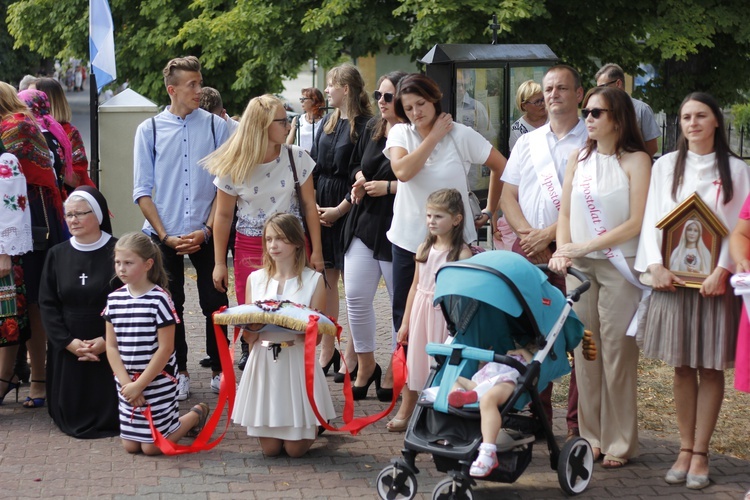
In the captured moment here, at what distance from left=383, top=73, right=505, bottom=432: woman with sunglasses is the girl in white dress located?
2.08 feet

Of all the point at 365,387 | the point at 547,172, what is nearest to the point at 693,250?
the point at 547,172

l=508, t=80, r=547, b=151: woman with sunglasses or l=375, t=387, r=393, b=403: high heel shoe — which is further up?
l=508, t=80, r=547, b=151: woman with sunglasses

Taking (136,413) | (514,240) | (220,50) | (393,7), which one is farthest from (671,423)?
(220,50)

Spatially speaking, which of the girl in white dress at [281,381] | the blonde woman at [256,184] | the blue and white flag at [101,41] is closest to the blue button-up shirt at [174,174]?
the blonde woman at [256,184]

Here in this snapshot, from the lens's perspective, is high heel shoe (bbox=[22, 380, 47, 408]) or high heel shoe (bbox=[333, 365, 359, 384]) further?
high heel shoe (bbox=[333, 365, 359, 384])

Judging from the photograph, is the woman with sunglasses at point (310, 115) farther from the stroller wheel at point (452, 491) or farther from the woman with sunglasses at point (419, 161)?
the stroller wheel at point (452, 491)

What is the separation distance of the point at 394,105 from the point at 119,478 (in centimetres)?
268

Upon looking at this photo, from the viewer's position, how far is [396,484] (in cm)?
500

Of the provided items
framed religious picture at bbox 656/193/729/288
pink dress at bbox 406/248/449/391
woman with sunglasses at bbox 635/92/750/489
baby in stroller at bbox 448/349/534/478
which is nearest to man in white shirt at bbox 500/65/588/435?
pink dress at bbox 406/248/449/391

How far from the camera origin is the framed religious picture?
17.1 ft

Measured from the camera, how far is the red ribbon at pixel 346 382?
5691 mm

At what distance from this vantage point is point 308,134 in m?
10.5

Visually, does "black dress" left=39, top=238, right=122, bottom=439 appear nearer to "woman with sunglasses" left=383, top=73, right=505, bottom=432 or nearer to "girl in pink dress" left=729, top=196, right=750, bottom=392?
"woman with sunglasses" left=383, top=73, right=505, bottom=432

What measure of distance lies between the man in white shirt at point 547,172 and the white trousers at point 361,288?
117 centimetres
